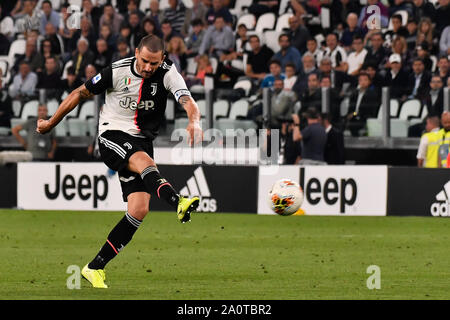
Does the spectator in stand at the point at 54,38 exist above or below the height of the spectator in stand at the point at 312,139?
above

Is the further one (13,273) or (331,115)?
(331,115)

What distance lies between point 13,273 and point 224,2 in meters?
13.2

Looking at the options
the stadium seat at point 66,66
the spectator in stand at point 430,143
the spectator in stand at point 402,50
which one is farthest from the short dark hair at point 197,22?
the spectator in stand at point 430,143

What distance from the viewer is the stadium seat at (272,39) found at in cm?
2158

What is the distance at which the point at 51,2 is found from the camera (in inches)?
966

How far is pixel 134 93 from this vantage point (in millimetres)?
9328

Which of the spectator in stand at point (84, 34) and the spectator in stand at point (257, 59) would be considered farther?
the spectator in stand at point (84, 34)

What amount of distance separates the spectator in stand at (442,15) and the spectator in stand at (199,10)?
5267 mm

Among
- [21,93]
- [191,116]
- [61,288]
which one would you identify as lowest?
[61,288]

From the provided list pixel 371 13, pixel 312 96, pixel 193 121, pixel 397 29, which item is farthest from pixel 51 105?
pixel 193 121

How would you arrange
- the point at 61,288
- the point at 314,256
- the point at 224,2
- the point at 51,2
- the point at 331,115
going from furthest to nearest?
the point at 51,2 < the point at 224,2 < the point at 331,115 < the point at 314,256 < the point at 61,288

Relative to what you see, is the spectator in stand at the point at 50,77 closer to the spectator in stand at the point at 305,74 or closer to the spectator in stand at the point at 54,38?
the spectator in stand at the point at 54,38
